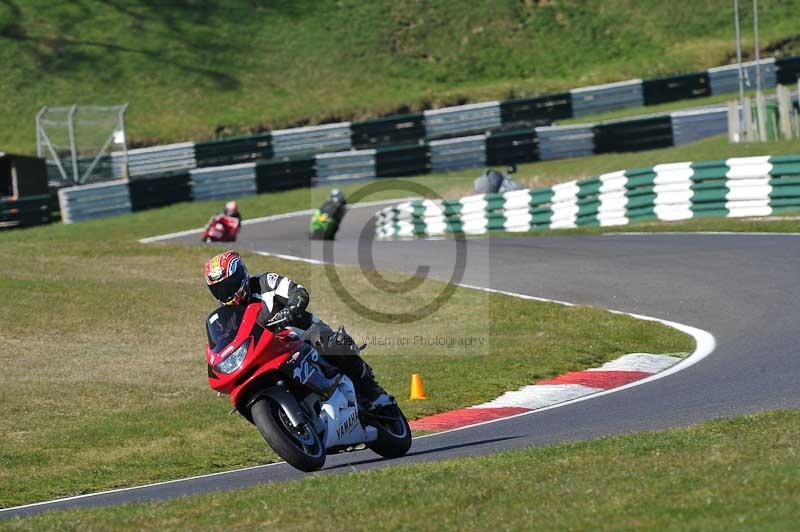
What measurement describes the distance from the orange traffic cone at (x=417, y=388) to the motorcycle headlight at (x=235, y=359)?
451cm

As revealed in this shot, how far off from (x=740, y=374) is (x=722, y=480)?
5071mm

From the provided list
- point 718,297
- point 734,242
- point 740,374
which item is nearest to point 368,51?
point 734,242

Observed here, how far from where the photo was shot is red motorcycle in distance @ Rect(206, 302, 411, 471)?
8430mm

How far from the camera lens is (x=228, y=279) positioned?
866 centimetres

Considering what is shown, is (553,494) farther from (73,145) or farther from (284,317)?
(73,145)

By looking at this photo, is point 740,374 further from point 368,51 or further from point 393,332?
point 368,51

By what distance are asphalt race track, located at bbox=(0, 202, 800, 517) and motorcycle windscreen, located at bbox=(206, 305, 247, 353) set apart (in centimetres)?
110

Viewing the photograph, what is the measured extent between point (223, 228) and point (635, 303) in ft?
42.2

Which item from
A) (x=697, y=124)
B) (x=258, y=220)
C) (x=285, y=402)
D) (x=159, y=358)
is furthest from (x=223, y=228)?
(x=285, y=402)

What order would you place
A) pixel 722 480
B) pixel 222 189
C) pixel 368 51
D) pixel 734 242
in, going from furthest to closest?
pixel 368 51
pixel 222 189
pixel 734 242
pixel 722 480

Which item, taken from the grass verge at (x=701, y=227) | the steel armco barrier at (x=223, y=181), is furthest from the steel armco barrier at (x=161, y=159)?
the grass verge at (x=701, y=227)

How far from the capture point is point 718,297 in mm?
16359

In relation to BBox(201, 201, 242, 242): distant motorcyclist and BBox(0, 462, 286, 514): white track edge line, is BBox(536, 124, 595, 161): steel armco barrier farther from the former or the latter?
BBox(0, 462, 286, 514): white track edge line

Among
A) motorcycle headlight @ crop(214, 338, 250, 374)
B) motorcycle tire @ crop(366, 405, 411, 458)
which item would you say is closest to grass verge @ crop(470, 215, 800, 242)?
motorcycle tire @ crop(366, 405, 411, 458)
